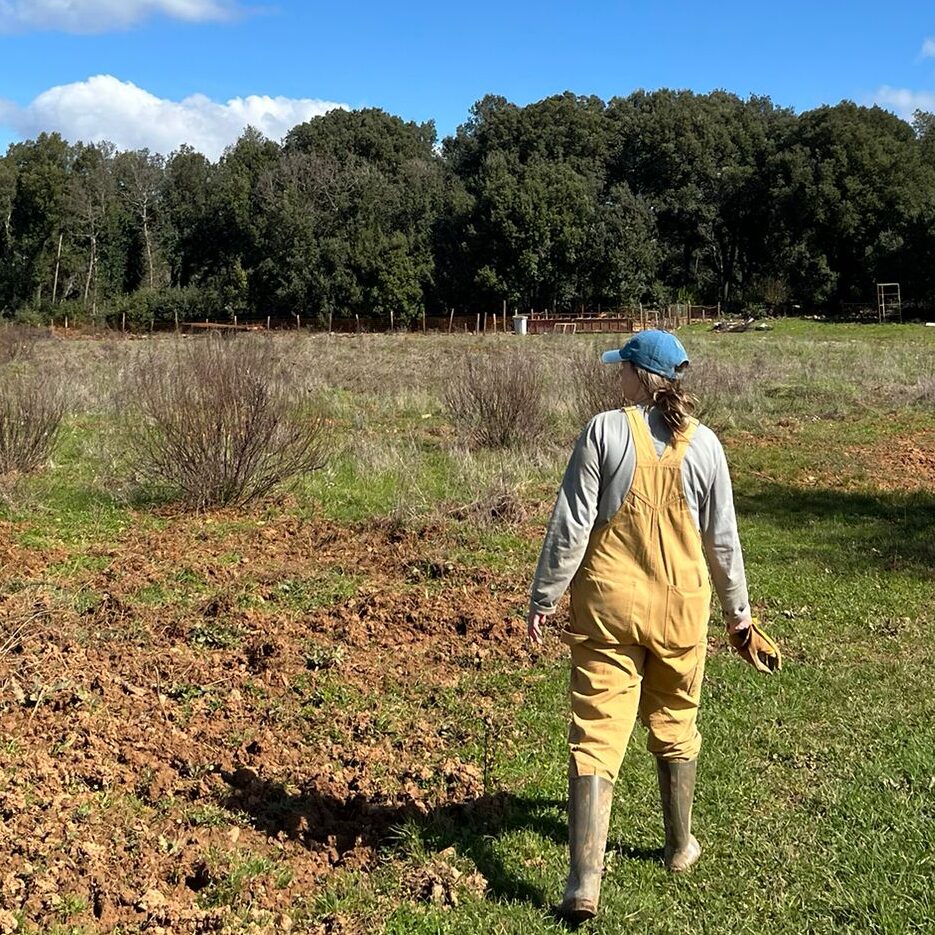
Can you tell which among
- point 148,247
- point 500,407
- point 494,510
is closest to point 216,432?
point 494,510

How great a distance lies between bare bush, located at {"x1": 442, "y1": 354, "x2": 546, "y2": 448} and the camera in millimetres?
13320

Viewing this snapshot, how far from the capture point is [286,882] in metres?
3.61

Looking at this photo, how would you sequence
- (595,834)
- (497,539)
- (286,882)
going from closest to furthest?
(595,834) → (286,882) → (497,539)

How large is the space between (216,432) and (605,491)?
735 centimetres

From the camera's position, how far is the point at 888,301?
5231 cm

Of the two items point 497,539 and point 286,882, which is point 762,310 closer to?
point 497,539

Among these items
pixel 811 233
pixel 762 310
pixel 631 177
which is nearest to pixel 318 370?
pixel 762 310

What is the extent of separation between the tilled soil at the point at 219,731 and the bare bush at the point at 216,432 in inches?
86.8

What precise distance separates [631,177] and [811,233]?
48.7 ft

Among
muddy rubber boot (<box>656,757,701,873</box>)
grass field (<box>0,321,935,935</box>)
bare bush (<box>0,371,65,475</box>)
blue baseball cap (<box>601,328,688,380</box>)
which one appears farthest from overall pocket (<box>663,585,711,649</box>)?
bare bush (<box>0,371,65,475</box>)

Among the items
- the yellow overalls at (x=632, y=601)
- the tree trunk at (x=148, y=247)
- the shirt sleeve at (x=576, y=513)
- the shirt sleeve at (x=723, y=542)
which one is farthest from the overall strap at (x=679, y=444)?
the tree trunk at (x=148, y=247)

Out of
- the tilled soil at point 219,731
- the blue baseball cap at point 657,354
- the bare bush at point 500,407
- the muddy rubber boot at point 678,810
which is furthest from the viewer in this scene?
the bare bush at point 500,407

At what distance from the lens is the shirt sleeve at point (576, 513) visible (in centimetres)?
322

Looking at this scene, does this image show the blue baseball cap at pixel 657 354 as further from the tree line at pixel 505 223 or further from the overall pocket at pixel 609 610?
the tree line at pixel 505 223
